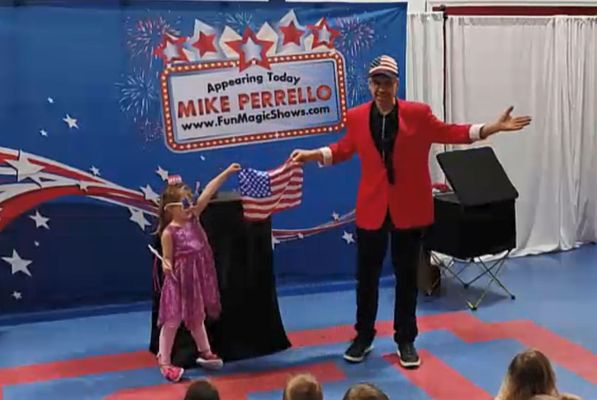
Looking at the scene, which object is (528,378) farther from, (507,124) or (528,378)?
(507,124)

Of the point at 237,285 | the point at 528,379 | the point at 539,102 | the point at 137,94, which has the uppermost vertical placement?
the point at 137,94

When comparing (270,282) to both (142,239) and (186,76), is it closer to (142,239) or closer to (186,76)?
(142,239)

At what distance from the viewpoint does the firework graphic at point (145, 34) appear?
5.07 meters

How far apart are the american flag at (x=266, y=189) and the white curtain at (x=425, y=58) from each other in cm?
199

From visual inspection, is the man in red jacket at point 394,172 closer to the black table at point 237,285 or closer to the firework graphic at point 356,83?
the black table at point 237,285

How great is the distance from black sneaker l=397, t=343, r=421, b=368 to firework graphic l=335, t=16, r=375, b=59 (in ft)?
7.26

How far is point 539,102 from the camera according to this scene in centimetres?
658

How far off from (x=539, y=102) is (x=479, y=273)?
62.3 inches

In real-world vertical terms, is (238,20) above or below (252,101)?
above

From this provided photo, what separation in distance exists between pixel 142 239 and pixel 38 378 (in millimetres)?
1358

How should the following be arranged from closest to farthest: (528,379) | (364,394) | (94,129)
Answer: (364,394) < (528,379) < (94,129)

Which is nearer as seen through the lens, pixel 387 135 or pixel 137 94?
pixel 387 135

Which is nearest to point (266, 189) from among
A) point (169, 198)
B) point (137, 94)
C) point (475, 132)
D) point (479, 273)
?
point (169, 198)

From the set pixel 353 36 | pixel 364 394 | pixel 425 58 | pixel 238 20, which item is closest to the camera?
pixel 364 394
